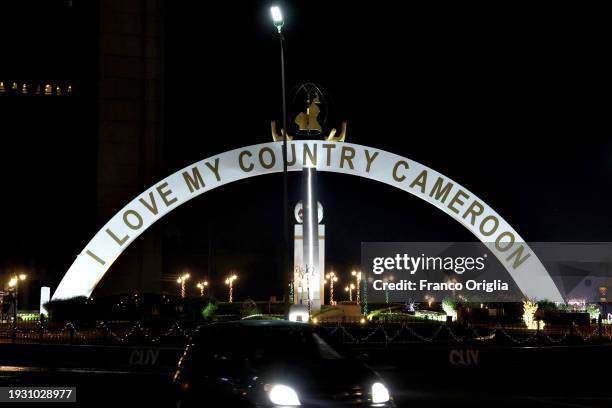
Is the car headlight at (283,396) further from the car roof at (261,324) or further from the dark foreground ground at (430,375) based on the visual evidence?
the dark foreground ground at (430,375)

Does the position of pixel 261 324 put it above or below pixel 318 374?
above

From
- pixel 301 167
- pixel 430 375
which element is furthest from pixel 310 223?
pixel 430 375

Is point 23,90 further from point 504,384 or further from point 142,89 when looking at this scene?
point 504,384

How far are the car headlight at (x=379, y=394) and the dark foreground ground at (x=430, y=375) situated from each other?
17.4 feet

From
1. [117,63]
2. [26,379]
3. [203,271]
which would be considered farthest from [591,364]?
[203,271]

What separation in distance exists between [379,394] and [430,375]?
11635 mm

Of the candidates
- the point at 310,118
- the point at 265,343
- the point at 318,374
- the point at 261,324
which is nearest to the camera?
the point at 318,374

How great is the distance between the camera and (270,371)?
8938mm

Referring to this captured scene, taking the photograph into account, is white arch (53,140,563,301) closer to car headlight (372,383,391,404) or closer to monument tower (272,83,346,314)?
monument tower (272,83,346,314)

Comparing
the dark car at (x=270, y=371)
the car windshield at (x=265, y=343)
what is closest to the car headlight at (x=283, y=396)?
the dark car at (x=270, y=371)

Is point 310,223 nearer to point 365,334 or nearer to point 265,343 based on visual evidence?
point 365,334

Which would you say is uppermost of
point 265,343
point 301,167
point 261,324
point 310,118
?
point 310,118

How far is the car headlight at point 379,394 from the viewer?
29.0 ft

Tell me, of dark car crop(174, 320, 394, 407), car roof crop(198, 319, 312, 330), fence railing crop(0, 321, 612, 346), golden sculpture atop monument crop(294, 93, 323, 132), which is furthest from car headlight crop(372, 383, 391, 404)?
golden sculpture atop monument crop(294, 93, 323, 132)
